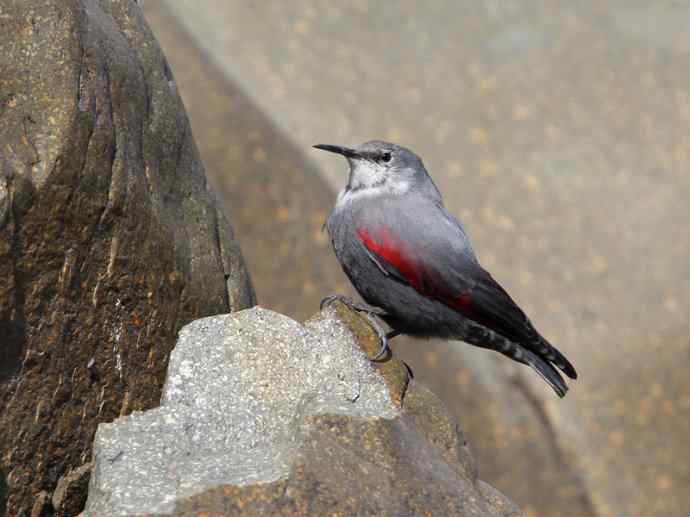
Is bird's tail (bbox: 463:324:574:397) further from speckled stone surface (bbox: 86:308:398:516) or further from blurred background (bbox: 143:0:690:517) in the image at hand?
blurred background (bbox: 143:0:690:517)

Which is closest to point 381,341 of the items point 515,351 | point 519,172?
point 515,351

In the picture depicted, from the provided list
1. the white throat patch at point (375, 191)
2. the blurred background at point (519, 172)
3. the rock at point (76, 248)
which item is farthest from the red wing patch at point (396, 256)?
the blurred background at point (519, 172)

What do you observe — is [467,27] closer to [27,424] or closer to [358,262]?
[358,262]

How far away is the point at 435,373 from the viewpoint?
9227mm

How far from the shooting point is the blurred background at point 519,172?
373 inches

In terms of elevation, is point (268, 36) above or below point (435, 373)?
above

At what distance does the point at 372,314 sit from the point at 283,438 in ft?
5.06

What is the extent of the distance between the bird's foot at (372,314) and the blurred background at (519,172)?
3.36 m

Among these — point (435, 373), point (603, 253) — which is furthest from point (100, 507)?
point (603, 253)

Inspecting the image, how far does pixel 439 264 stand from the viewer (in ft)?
17.6

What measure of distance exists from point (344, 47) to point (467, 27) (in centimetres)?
162

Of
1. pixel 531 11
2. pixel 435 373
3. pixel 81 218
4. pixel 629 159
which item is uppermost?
Result: pixel 81 218

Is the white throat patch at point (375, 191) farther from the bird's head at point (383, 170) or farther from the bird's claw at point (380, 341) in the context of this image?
the bird's claw at point (380, 341)

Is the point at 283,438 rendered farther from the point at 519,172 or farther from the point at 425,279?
the point at 519,172
